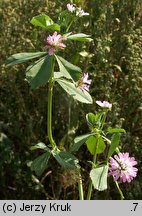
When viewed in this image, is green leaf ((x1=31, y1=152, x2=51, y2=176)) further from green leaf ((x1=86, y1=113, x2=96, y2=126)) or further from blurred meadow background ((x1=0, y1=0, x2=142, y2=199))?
blurred meadow background ((x1=0, y1=0, x2=142, y2=199))

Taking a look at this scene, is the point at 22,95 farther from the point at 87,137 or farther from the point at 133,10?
the point at 87,137

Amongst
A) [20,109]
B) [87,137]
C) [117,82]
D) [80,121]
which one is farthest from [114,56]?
[87,137]

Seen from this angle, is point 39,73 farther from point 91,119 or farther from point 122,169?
point 122,169

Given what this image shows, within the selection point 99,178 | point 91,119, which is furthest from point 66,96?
point 99,178

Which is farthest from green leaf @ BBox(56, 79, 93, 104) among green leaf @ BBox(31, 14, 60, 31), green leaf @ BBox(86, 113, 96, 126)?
green leaf @ BBox(31, 14, 60, 31)
